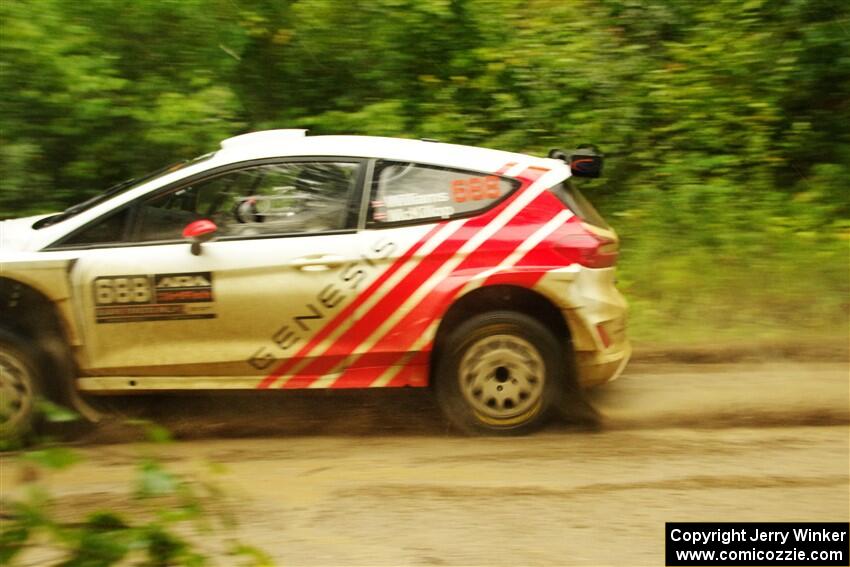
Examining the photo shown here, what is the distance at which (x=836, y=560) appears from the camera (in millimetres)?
4137

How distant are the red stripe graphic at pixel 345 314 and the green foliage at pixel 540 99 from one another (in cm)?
260

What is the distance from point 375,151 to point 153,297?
152 centimetres

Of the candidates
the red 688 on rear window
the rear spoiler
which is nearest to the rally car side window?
the red 688 on rear window

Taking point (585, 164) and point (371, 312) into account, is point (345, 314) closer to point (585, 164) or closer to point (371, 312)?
point (371, 312)

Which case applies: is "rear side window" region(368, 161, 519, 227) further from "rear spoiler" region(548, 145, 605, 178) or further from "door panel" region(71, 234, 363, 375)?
"rear spoiler" region(548, 145, 605, 178)

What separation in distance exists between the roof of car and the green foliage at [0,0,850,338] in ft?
7.25

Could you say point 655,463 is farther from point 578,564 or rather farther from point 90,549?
point 90,549

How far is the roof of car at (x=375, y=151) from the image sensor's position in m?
5.64

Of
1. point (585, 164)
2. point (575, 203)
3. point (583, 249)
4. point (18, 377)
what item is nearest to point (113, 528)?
point (18, 377)

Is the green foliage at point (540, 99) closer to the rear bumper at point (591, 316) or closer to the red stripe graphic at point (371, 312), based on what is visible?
the rear bumper at point (591, 316)

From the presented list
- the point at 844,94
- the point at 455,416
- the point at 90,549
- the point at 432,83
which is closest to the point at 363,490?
the point at 455,416

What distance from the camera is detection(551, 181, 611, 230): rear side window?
18.6 ft

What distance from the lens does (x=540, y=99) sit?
30.2 feet

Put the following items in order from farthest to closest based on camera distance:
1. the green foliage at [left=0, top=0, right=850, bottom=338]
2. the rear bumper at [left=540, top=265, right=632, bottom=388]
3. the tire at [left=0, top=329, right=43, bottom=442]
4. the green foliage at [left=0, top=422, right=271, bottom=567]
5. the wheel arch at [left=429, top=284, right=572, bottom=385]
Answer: the green foliage at [left=0, top=0, right=850, bottom=338]
the wheel arch at [left=429, top=284, right=572, bottom=385]
the rear bumper at [left=540, top=265, right=632, bottom=388]
the tire at [left=0, top=329, right=43, bottom=442]
the green foliage at [left=0, top=422, right=271, bottom=567]
